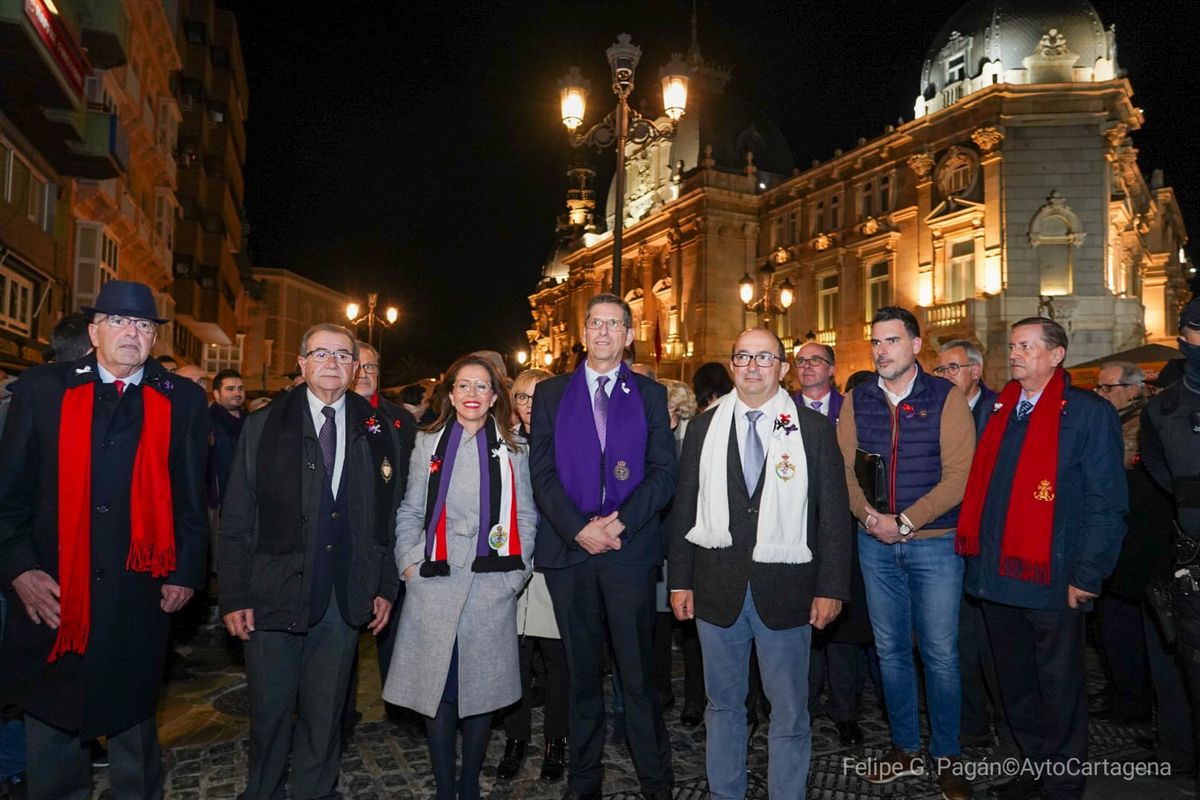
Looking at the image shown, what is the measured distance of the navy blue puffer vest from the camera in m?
4.88

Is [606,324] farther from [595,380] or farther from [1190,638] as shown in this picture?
[1190,638]

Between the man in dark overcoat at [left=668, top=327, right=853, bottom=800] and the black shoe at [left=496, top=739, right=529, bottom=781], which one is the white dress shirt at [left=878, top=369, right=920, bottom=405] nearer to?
the man in dark overcoat at [left=668, top=327, right=853, bottom=800]

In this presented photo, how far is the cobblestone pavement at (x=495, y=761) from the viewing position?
4.63m

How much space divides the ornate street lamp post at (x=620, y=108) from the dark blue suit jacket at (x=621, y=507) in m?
6.81

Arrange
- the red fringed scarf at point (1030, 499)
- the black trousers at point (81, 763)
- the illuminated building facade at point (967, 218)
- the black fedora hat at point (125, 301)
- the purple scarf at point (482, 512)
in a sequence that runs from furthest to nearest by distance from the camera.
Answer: the illuminated building facade at point (967, 218) → the red fringed scarf at point (1030, 499) → the purple scarf at point (482, 512) → the black fedora hat at point (125, 301) → the black trousers at point (81, 763)

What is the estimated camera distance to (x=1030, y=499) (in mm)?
4512

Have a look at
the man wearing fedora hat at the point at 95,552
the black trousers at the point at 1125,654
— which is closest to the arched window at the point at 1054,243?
the black trousers at the point at 1125,654

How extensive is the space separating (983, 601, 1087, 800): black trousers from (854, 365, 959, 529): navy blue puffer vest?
75cm

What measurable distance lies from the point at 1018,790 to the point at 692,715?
2213mm

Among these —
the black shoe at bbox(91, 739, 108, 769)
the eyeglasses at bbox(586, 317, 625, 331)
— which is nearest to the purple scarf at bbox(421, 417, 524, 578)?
the eyeglasses at bbox(586, 317, 625, 331)

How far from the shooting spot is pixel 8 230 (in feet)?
47.1

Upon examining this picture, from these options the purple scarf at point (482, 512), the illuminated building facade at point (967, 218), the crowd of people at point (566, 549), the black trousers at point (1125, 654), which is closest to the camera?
the crowd of people at point (566, 549)

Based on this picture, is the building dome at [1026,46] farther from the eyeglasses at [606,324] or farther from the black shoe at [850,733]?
the eyeglasses at [606,324]

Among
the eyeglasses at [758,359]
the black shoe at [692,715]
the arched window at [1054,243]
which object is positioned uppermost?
the arched window at [1054,243]
